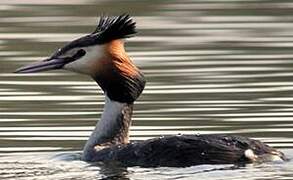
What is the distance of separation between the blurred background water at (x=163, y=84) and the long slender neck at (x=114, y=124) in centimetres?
32

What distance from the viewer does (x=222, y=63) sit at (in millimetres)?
20656

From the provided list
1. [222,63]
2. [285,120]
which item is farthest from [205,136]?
[222,63]

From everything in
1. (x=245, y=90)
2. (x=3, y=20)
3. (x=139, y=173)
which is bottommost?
(x=139, y=173)

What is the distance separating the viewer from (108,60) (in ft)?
52.6

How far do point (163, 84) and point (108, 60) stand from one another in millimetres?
3454

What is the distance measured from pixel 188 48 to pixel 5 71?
8.33 feet

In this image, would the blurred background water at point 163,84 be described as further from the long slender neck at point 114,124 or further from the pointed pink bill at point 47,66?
the pointed pink bill at point 47,66

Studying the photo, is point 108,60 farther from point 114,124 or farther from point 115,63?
point 114,124

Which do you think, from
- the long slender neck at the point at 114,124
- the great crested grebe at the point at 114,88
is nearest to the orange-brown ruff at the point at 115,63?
the great crested grebe at the point at 114,88

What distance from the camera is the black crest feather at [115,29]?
15.8 metres

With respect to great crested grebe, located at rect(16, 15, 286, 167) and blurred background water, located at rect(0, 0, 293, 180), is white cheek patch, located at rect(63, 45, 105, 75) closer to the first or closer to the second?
great crested grebe, located at rect(16, 15, 286, 167)

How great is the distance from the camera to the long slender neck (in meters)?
16.1

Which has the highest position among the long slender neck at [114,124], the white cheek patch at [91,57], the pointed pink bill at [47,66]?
the white cheek patch at [91,57]

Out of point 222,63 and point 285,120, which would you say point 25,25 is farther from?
point 285,120
